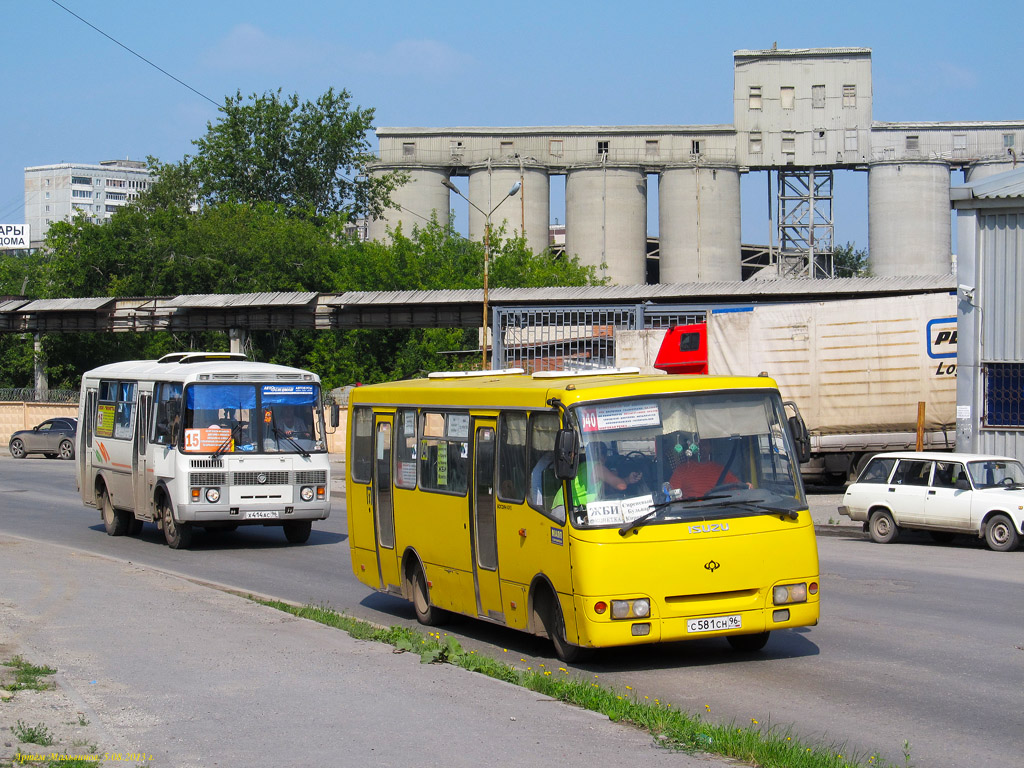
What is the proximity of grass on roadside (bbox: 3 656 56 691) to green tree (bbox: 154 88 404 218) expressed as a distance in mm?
77920

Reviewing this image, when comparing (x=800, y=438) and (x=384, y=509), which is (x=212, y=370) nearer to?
(x=384, y=509)

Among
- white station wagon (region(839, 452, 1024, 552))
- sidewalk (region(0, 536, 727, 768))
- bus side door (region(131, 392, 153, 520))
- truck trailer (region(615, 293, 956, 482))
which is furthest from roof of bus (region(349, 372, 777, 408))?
truck trailer (region(615, 293, 956, 482))

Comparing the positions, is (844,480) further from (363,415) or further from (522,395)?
(522,395)

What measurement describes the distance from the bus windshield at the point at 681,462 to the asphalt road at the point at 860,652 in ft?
4.20

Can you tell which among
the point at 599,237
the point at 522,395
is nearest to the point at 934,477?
the point at 522,395

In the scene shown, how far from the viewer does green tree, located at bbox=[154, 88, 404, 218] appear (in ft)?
282

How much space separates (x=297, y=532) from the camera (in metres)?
19.5

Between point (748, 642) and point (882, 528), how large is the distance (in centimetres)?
1002

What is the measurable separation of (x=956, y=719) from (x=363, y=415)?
23.8ft

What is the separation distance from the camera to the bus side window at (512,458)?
9.91 metres

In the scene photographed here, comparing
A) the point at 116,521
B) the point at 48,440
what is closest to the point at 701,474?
the point at 116,521

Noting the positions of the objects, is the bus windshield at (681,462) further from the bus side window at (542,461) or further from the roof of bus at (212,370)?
the roof of bus at (212,370)

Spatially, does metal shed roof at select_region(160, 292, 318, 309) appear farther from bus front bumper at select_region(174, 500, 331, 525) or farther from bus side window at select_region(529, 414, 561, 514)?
bus side window at select_region(529, 414, 561, 514)

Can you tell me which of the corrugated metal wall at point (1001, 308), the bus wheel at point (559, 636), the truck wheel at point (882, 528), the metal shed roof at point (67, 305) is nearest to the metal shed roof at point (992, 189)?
the corrugated metal wall at point (1001, 308)
